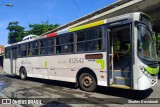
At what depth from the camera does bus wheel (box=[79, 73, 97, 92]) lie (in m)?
10.5

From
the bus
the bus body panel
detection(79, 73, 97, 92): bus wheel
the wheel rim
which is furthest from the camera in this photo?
the wheel rim

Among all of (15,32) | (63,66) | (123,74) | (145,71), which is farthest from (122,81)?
(15,32)

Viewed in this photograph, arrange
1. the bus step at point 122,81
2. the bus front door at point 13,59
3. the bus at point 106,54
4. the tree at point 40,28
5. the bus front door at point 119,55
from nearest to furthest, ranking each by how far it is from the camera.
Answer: the bus at point 106,54, the bus step at point 122,81, the bus front door at point 119,55, the bus front door at point 13,59, the tree at point 40,28

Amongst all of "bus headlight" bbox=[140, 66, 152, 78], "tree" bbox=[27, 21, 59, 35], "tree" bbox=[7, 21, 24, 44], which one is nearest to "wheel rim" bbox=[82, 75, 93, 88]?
"bus headlight" bbox=[140, 66, 152, 78]

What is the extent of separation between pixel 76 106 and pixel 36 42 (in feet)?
25.4

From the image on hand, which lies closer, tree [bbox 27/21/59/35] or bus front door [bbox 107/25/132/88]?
bus front door [bbox 107/25/132/88]

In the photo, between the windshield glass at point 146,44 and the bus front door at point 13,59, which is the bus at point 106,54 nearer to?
the windshield glass at point 146,44

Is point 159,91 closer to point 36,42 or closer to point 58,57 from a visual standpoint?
point 58,57

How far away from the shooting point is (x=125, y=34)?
10094 millimetres

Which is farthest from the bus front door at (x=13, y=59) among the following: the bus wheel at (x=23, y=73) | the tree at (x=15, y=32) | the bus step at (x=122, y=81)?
the tree at (x=15, y=32)

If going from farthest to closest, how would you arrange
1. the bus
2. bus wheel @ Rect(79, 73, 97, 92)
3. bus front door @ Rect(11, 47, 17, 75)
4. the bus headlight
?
1. bus front door @ Rect(11, 47, 17, 75)
2. bus wheel @ Rect(79, 73, 97, 92)
3. the bus
4. the bus headlight

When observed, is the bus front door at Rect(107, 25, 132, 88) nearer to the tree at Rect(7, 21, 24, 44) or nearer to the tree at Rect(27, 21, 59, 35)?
the tree at Rect(27, 21, 59, 35)

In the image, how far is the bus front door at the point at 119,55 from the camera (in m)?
9.25

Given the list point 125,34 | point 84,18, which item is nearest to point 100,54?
point 125,34
